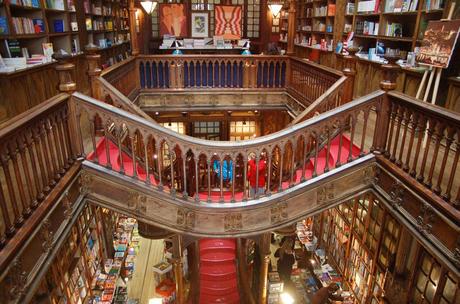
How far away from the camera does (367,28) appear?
6.84 meters

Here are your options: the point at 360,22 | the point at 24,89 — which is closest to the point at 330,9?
the point at 360,22

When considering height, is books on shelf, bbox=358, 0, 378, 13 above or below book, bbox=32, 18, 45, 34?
above

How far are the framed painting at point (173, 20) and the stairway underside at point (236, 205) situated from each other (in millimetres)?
10501

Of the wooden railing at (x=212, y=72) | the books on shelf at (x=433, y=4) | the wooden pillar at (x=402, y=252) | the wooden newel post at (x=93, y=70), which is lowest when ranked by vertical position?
the wooden pillar at (x=402, y=252)

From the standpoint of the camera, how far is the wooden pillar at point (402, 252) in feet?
12.3

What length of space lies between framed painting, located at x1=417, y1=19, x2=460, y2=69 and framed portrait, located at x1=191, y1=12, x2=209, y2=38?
972 cm

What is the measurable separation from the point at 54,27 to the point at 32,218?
546 centimetres

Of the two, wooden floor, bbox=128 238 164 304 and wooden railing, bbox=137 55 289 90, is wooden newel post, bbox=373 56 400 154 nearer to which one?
wooden floor, bbox=128 238 164 304

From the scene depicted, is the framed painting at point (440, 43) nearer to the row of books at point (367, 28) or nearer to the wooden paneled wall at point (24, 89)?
the row of books at point (367, 28)

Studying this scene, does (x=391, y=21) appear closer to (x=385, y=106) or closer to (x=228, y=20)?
(x=385, y=106)

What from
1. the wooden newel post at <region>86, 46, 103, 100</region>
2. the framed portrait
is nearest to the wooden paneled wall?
the wooden newel post at <region>86, 46, 103, 100</region>

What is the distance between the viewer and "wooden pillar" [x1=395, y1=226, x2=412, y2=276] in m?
3.76

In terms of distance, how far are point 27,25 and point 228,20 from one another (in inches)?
333

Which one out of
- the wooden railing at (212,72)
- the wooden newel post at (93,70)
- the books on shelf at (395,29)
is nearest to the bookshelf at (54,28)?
the wooden newel post at (93,70)
